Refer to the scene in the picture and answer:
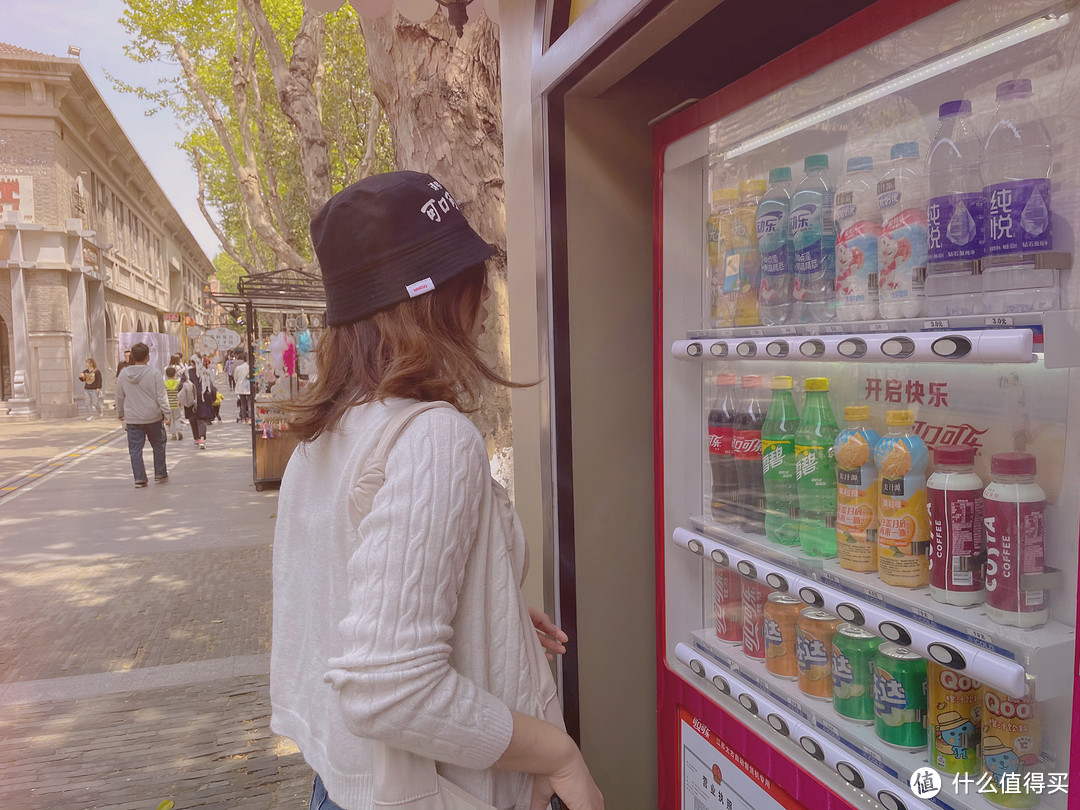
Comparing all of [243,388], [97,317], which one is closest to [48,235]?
[97,317]

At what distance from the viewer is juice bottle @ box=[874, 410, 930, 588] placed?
163 centimetres

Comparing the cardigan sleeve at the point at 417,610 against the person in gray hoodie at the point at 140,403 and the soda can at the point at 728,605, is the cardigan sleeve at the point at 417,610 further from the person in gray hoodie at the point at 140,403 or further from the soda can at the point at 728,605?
the person in gray hoodie at the point at 140,403

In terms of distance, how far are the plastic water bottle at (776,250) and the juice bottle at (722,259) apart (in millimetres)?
120

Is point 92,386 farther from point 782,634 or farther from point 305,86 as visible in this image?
point 782,634

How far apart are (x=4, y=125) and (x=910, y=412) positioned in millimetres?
29821

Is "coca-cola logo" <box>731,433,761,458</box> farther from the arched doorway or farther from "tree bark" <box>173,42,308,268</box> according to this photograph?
the arched doorway

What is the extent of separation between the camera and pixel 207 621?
239 inches

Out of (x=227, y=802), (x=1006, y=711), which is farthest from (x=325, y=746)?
(x=227, y=802)

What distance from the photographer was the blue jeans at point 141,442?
1148cm

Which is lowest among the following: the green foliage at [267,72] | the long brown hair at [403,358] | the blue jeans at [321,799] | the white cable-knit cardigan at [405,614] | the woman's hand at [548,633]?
the blue jeans at [321,799]

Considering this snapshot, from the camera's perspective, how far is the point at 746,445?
218cm

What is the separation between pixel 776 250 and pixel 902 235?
39 centimetres

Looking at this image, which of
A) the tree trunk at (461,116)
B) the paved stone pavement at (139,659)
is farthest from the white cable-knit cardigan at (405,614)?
the tree trunk at (461,116)

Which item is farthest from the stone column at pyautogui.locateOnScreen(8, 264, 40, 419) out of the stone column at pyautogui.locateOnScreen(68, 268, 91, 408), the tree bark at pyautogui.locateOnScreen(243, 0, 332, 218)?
the tree bark at pyautogui.locateOnScreen(243, 0, 332, 218)
